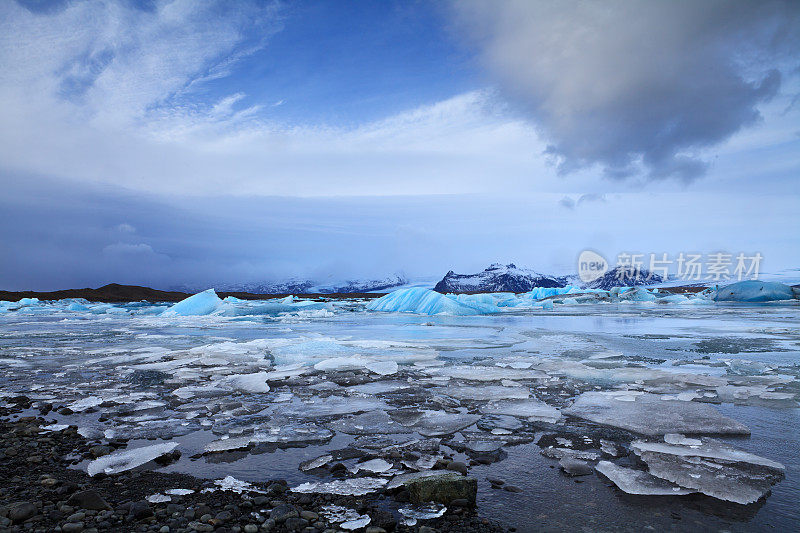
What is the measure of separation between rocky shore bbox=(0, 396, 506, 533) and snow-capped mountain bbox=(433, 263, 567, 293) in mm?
88189

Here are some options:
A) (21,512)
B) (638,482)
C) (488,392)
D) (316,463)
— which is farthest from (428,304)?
(21,512)

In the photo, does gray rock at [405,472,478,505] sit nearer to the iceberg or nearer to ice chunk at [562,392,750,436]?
ice chunk at [562,392,750,436]

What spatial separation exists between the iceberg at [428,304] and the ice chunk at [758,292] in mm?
18163

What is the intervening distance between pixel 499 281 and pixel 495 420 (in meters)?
90.8

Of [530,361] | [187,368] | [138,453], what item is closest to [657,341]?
[530,361]

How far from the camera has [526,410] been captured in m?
3.30

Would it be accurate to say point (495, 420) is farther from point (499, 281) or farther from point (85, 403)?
point (499, 281)

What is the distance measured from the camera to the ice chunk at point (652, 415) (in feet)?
9.14

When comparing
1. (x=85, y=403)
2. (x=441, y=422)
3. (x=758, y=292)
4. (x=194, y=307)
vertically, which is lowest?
(x=194, y=307)

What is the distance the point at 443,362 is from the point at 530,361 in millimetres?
1083

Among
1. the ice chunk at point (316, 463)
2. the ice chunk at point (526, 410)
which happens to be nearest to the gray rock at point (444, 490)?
the ice chunk at point (316, 463)

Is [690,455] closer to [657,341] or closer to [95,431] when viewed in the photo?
[95,431]

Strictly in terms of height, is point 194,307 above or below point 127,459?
below

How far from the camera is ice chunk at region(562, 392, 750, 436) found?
2785 millimetres
